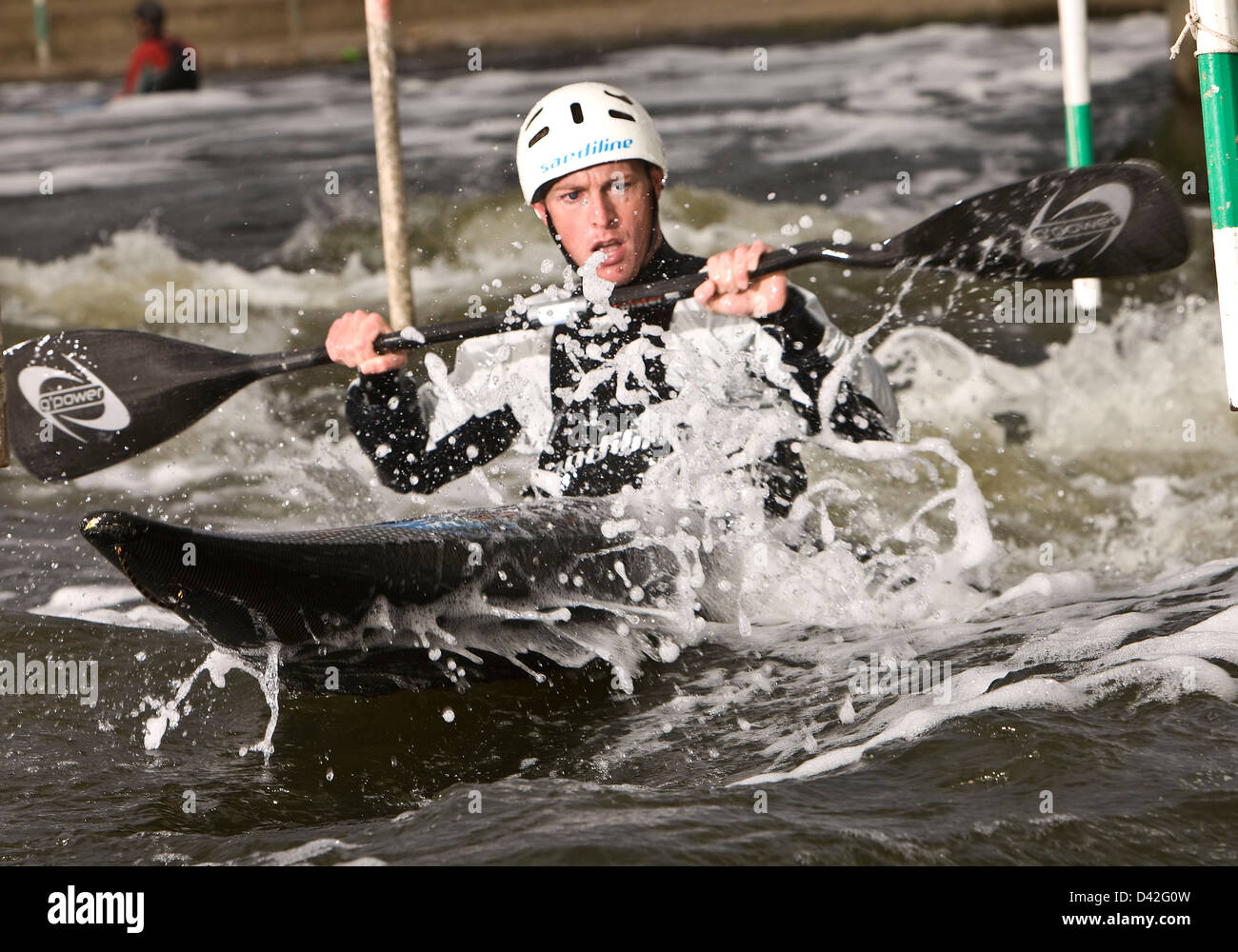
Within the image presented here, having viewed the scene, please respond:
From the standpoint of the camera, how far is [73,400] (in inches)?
175

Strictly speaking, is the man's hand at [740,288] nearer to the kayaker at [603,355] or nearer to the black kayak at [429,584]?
the kayaker at [603,355]

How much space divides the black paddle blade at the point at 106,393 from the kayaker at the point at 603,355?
0.65m

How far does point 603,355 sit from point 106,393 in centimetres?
167

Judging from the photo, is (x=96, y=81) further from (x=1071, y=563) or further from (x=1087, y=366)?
(x=1071, y=563)

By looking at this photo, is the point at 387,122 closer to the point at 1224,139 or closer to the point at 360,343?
the point at 360,343

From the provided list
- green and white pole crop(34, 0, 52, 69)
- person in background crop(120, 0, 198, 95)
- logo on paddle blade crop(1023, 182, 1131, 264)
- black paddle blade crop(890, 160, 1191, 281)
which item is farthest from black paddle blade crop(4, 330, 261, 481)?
green and white pole crop(34, 0, 52, 69)

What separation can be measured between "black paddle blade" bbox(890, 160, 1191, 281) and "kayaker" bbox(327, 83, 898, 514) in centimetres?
37

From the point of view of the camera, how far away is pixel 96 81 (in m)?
14.2

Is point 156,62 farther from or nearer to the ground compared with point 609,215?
farther from the ground

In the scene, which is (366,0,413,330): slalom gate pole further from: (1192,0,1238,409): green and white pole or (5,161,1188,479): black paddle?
(1192,0,1238,409): green and white pole

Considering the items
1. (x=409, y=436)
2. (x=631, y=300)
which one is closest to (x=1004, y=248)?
(x=631, y=300)

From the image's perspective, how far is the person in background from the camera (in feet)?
37.5

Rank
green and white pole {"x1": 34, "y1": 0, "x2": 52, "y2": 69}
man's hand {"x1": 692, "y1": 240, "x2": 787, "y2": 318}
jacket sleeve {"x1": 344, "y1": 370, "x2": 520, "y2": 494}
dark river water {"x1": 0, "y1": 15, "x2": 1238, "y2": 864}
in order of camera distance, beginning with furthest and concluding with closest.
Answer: green and white pole {"x1": 34, "y1": 0, "x2": 52, "y2": 69}
jacket sleeve {"x1": 344, "y1": 370, "x2": 520, "y2": 494}
man's hand {"x1": 692, "y1": 240, "x2": 787, "y2": 318}
dark river water {"x1": 0, "y1": 15, "x2": 1238, "y2": 864}

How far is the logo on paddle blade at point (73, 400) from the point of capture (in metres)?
4.40
